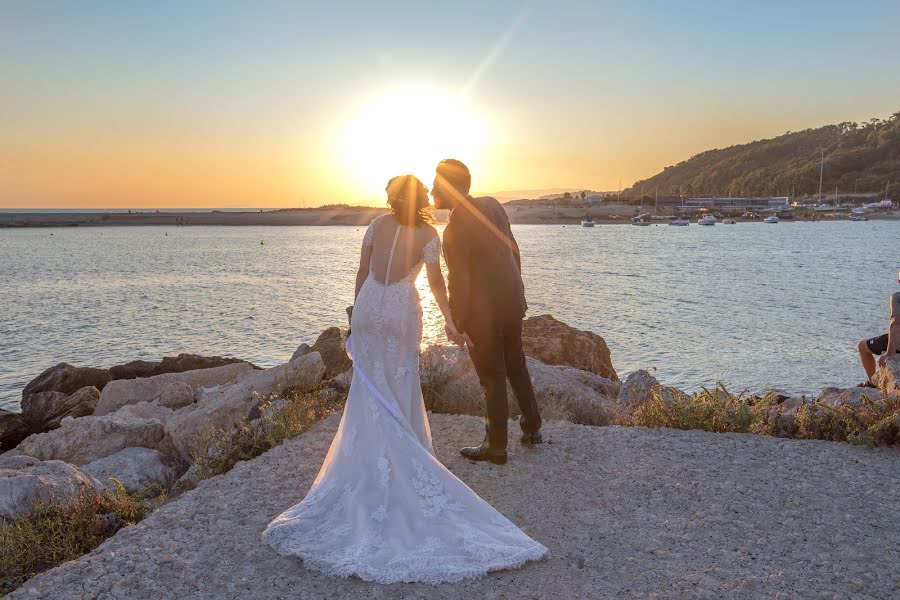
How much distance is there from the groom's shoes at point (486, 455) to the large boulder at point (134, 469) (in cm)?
362

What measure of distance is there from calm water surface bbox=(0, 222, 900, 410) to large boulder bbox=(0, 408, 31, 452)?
139 inches

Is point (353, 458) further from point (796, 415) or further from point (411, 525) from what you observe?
point (796, 415)

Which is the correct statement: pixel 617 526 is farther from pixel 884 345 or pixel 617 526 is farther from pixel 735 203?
pixel 735 203

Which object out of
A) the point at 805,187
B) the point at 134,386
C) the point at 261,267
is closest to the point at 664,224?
the point at 805,187

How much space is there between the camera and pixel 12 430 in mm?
12781

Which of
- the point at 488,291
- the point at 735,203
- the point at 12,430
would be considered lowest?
the point at 12,430

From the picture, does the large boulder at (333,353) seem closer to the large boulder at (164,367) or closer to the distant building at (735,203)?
the large boulder at (164,367)

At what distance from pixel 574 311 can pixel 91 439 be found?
23.2m

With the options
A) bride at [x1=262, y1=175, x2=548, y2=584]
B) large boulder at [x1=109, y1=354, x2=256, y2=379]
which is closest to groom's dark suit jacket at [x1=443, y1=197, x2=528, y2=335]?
bride at [x1=262, y1=175, x2=548, y2=584]

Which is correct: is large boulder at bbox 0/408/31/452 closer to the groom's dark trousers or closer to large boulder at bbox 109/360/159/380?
large boulder at bbox 109/360/159/380

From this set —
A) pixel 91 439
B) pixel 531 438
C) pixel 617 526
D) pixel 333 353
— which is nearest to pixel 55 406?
pixel 333 353

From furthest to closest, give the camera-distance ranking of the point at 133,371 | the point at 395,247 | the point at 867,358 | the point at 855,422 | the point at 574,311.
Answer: the point at 574,311 → the point at 133,371 → the point at 867,358 → the point at 855,422 → the point at 395,247

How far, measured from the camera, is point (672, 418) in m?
7.59

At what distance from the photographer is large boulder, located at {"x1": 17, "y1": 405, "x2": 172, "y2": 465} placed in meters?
8.78
